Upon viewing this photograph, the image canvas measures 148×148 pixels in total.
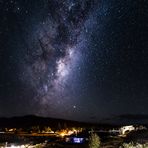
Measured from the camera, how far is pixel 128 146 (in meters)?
44.4

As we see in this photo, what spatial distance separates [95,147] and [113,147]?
5.42 meters

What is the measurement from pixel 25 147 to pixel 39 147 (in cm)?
583

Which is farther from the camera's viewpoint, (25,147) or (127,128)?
(127,128)

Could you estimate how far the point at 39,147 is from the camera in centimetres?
6084

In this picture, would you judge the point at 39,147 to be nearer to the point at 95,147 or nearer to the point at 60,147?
the point at 60,147

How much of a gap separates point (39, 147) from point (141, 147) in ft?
78.5

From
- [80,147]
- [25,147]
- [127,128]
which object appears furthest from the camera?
[127,128]

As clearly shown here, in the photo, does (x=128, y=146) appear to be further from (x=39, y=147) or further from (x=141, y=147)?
(x=39, y=147)

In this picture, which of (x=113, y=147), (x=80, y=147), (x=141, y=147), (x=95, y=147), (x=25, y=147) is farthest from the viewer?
(x=25, y=147)

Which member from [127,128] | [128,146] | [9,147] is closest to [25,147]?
[9,147]

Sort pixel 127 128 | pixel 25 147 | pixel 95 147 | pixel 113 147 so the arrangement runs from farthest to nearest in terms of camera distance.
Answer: pixel 127 128 → pixel 25 147 → pixel 113 147 → pixel 95 147

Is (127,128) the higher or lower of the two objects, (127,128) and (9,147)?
the higher

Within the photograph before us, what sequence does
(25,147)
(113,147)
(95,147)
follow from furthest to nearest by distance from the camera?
(25,147) → (113,147) → (95,147)

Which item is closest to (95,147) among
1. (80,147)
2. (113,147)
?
(113,147)
